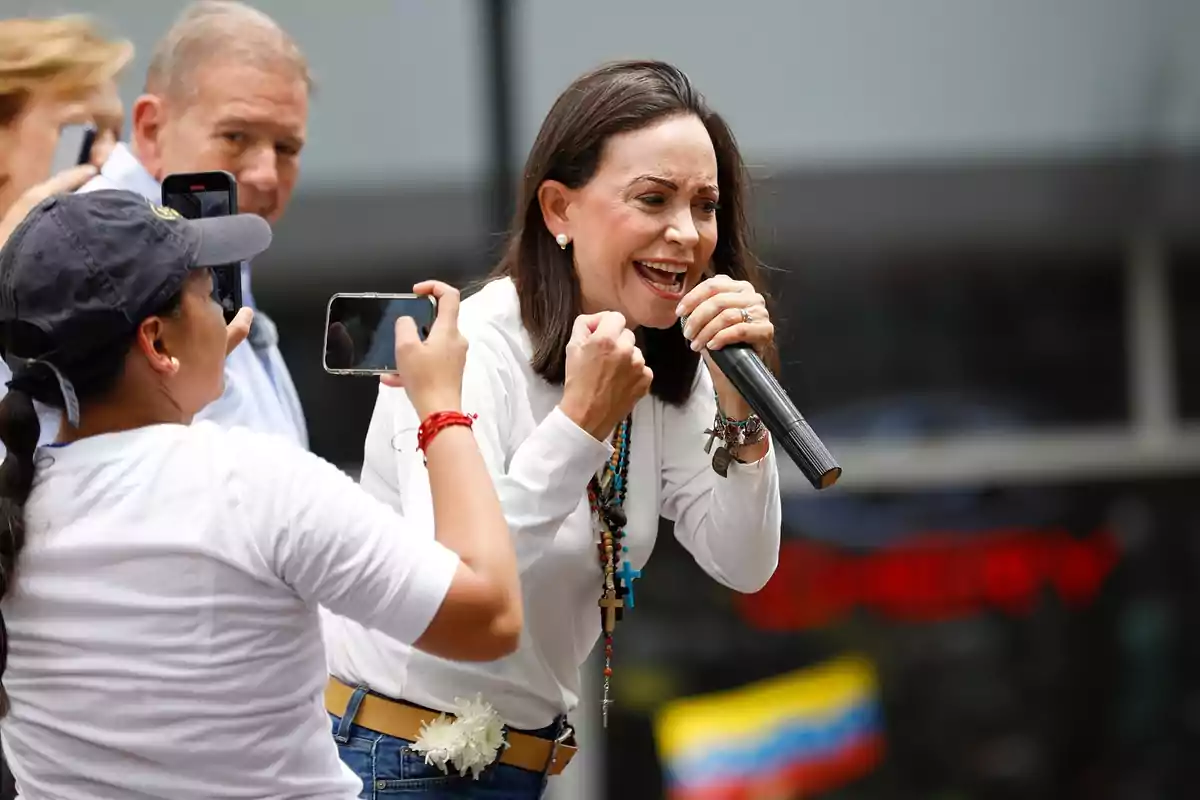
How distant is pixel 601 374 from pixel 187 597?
622mm

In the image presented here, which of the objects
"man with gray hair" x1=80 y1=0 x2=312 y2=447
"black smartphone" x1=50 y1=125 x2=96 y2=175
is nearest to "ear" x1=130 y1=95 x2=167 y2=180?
"man with gray hair" x1=80 y1=0 x2=312 y2=447

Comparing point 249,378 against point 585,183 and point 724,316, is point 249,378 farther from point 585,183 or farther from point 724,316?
point 724,316

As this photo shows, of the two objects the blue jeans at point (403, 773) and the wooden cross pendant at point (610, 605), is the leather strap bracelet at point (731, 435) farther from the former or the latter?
the blue jeans at point (403, 773)

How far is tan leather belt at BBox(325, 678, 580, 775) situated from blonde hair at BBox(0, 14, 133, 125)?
119cm

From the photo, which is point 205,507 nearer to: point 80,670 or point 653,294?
point 80,670

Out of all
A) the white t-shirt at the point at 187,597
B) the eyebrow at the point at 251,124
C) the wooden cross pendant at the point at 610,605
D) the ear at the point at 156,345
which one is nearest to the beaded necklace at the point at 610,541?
the wooden cross pendant at the point at 610,605

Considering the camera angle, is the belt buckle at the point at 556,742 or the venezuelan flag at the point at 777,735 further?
the venezuelan flag at the point at 777,735

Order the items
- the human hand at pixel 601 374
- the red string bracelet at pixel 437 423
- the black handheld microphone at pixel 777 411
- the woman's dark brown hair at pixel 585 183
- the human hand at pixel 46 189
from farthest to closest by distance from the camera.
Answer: the human hand at pixel 46 189
the woman's dark brown hair at pixel 585 183
the human hand at pixel 601 374
the black handheld microphone at pixel 777 411
the red string bracelet at pixel 437 423

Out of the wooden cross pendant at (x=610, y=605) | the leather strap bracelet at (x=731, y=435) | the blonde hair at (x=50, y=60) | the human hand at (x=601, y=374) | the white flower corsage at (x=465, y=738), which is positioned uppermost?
the blonde hair at (x=50, y=60)

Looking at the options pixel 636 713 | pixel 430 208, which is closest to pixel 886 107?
pixel 430 208

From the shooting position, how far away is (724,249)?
8.67ft

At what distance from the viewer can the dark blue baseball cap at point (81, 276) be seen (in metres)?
1.84

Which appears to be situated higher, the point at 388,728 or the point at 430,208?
the point at 430,208

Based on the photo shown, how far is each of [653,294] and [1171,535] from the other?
443 centimetres
